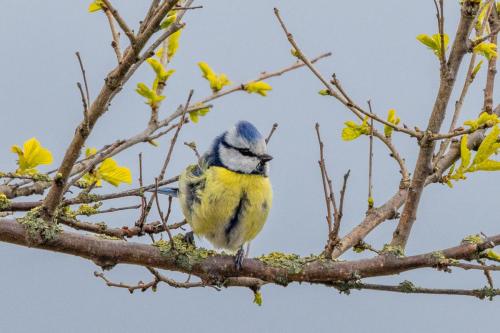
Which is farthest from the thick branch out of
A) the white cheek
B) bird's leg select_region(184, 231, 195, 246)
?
the white cheek

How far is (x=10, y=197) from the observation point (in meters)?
3.34

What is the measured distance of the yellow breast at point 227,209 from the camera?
3.63 metres

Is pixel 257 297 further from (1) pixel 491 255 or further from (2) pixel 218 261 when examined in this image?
(1) pixel 491 255

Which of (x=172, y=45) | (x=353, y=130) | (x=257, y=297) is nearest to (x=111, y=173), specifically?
(x=172, y=45)

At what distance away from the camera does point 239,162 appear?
12.6ft

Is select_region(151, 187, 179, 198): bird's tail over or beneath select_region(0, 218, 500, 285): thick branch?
over

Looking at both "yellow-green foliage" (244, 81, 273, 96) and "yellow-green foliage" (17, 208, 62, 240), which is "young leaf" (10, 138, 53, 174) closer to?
"yellow-green foliage" (17, 208, 62, 240)

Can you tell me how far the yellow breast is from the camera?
11.9 ft

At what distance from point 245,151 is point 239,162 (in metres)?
0.07

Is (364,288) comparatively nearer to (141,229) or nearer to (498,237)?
(498,237)

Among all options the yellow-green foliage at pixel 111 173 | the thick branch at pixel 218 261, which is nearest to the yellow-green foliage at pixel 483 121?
the thick branch at pixel 218 261

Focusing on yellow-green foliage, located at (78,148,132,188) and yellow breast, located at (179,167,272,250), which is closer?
yellow-green foliage, located at (78,148,132,188)

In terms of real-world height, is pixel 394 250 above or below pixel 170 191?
below

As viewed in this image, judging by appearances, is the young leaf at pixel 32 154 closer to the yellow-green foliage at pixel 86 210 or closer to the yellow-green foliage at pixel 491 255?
the yellow-green foliage at pixel 86 210
